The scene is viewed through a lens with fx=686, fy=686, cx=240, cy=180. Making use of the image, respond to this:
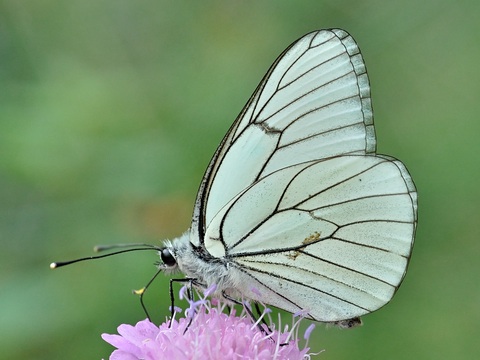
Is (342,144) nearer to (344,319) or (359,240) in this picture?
(359,240)

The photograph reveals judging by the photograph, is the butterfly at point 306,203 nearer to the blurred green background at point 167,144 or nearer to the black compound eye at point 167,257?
the black compound eye at point 167,257

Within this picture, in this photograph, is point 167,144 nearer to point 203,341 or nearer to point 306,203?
point 306,203

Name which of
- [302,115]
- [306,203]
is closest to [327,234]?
[306,203]

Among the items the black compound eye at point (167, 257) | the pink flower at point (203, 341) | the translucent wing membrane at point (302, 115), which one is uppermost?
the translucent wing membrane at point (302, 115)

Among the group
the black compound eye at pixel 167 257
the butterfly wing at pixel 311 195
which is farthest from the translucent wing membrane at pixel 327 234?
the black compound eye at pixel 167 257

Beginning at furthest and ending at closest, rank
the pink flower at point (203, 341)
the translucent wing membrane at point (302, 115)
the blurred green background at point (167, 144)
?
the blurred green background at point (167, 144) → the translucent wing membrane at point (302, 115) → the pink flower at point (203, 341)
